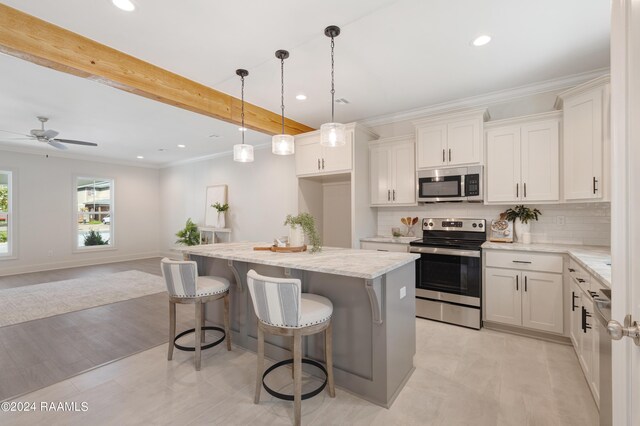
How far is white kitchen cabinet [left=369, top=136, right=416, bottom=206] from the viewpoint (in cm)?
402

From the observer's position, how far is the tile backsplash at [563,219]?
3061 millimetres

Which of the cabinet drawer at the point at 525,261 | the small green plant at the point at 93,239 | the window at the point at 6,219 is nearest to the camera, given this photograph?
the cabinet drawer at the point at 525,261

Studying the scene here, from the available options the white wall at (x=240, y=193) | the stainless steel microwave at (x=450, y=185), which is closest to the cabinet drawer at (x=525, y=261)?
the stainless steel microwave at (x=450, y=185)

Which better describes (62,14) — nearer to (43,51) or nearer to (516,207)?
(43,51)

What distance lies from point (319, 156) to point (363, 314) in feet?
9.03

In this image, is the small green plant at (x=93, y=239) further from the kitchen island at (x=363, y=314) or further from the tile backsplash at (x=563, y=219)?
the tile backsplash at (x=563, y=219)

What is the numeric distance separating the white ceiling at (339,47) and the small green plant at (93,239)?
4178 millimetres

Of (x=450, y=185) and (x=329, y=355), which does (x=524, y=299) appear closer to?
(x=450, y=185)

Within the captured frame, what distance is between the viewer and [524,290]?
3008 mm

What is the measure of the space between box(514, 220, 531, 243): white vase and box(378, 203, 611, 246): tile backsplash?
136mm

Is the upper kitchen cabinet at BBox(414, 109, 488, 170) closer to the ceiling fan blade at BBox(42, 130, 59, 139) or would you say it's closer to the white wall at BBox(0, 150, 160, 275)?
the ceiling fan blade at BBox(42, 130, 59, 139)

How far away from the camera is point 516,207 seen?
3477mm

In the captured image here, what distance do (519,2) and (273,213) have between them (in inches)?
190

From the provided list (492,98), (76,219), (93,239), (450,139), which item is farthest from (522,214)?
(93,239)
